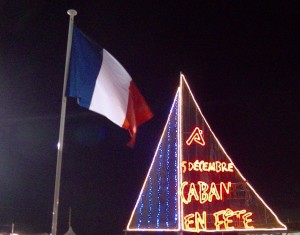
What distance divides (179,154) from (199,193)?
1430 millimetres

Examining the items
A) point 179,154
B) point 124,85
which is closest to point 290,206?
point 179,154

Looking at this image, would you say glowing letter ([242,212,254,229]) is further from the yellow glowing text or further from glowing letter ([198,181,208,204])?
glowing letter ([198,181,208,204])

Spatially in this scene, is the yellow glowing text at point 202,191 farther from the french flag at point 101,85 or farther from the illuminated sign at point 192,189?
the french flag at point 101,85

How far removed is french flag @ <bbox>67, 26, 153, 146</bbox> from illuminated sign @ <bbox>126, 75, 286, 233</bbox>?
5.34 metres

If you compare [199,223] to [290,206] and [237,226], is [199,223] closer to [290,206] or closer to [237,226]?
[237,226]

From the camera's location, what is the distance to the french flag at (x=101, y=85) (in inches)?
394

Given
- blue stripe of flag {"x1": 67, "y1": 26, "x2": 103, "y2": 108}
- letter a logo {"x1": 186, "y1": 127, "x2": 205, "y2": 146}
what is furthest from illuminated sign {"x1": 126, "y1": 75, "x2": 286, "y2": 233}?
blue stripe of flag {"x1": 67, "y1": 26, "x2": 103, "y2": 108}

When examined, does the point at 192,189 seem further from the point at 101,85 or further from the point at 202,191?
the point at 101,85

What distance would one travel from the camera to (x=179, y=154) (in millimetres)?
15969

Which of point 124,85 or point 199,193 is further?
point 199,193

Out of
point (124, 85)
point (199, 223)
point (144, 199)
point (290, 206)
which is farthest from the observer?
point (290, 206)

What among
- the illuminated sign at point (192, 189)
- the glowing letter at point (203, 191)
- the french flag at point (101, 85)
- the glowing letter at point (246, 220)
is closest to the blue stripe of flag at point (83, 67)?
the french flag at point (101, 85)

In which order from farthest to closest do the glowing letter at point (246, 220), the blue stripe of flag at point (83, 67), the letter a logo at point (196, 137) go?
the letter a logo at point (196, 137)
the glowing letter at point (246, 220)
the blue stripe of flag at point (83, 67)

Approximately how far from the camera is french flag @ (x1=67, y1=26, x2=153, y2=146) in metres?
10.0
